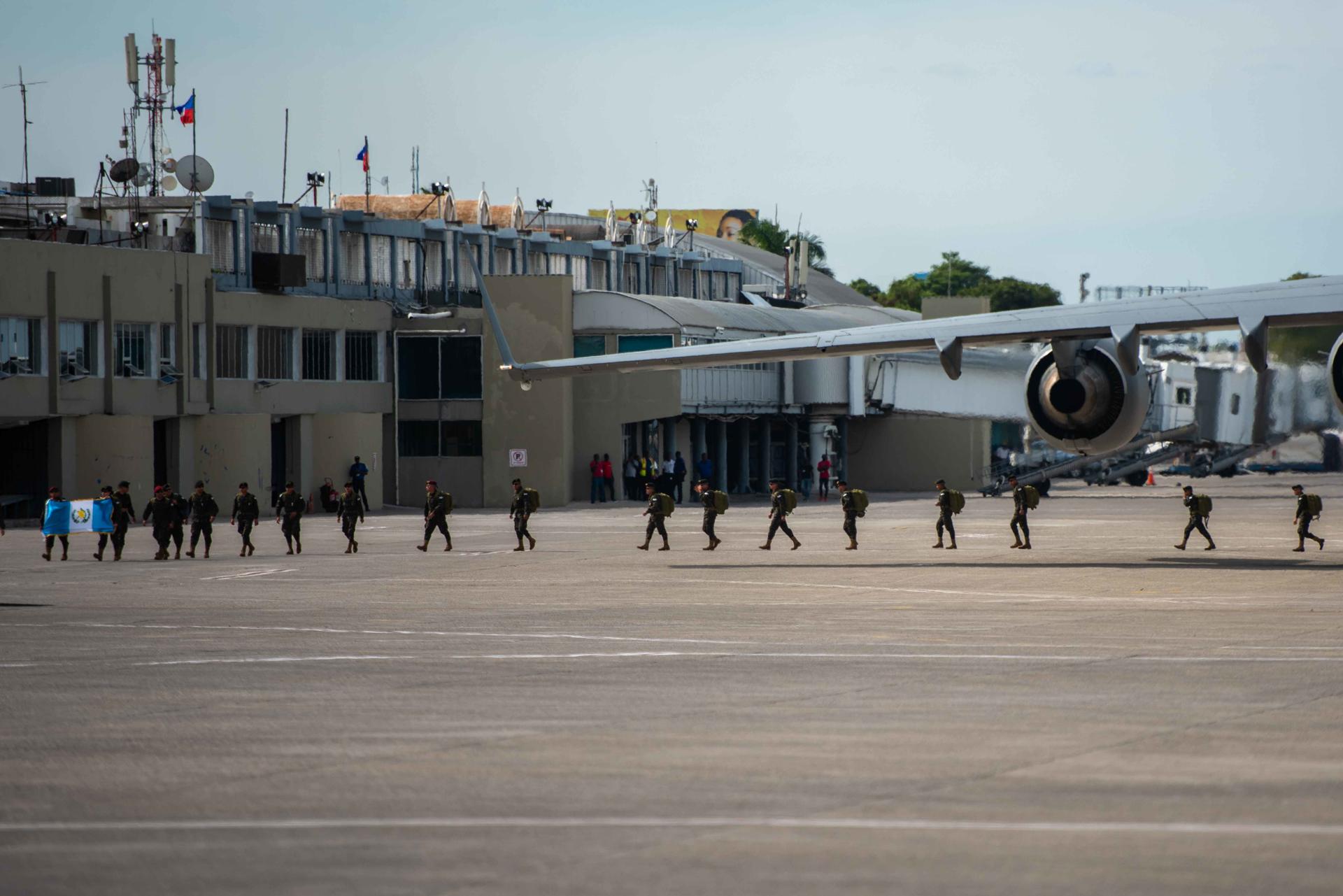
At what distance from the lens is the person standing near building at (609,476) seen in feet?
194

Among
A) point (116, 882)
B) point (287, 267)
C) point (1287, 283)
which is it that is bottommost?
point (116, 882)

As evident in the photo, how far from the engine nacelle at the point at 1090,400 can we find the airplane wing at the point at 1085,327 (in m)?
1.18

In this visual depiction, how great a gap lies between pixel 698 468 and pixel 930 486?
14.2 metres

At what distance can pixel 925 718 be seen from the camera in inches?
503

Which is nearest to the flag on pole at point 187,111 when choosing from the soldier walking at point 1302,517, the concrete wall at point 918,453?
the concrete wall at point 918,453

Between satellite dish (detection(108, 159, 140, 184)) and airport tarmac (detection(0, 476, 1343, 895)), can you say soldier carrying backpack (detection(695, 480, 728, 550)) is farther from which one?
satellite dish (detection(108, 159, 140, 184))

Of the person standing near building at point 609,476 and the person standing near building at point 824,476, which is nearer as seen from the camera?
the person standing near building at point 609,476

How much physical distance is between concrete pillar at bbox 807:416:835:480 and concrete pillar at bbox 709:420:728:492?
3.54 meters

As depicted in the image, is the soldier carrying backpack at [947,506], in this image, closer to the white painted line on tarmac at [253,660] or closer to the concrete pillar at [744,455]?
the white painted line on tarmac at [253,660]

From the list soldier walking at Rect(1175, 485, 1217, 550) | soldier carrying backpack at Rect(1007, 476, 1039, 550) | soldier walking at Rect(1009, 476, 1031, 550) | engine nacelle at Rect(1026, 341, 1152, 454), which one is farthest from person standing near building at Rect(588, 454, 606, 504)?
engine nacelle at Rect(1026, 341, 1152, 454)

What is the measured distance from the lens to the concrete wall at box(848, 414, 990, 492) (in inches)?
2825

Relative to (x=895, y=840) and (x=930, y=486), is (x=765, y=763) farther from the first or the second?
(x=930, y=486)

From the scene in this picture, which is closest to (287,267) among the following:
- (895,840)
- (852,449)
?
(852,449)

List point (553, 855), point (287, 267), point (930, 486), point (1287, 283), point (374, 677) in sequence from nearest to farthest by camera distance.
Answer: point (553, 855) < point (374, 677) < point (1287, 283) < point (287, 267) < point (930, 486)
